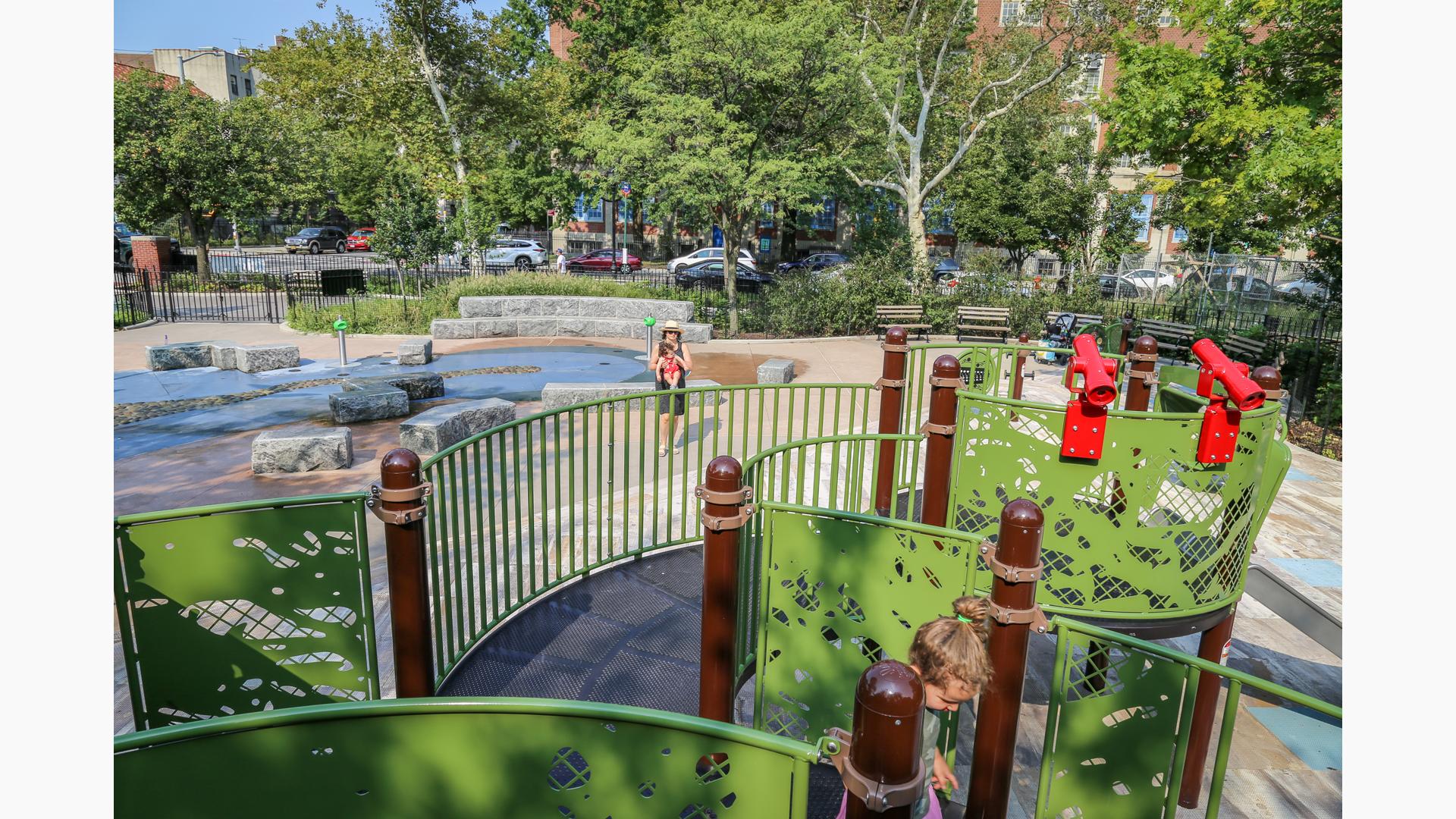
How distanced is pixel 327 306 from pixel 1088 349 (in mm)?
21315

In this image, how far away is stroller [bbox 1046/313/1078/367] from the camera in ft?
60.0

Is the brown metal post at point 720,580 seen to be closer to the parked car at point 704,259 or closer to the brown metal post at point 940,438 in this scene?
the brown metal post at point 940,438

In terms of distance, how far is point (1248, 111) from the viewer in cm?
1261

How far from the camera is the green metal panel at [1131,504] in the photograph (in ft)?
12.3

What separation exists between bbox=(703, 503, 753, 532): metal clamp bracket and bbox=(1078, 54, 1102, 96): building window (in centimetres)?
1544

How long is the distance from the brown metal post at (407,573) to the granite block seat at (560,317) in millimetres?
15093

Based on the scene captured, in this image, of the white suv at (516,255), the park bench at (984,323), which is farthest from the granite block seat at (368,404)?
the white suv at (516,255)

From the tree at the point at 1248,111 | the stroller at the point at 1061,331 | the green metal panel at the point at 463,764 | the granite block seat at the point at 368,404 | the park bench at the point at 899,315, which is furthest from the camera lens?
the park bench at the point at 899,315

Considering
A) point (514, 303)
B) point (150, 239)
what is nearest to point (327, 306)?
point (514, 303)

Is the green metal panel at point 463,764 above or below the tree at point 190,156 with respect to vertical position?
below

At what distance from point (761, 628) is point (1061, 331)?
1752 cm

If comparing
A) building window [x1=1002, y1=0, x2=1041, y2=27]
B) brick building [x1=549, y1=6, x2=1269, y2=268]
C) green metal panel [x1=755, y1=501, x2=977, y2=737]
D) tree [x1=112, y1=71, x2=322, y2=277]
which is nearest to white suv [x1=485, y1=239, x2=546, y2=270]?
brick building [x1=549, y1=6, x2=1269, y2=268]

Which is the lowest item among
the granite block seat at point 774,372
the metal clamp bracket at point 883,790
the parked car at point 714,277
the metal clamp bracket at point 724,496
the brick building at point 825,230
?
the granite block seat at point 774,372

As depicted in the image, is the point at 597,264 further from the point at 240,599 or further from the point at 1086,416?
the point at 240,599
